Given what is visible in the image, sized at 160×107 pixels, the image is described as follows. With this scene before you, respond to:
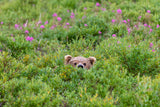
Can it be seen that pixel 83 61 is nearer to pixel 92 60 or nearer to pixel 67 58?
pixel 92 60

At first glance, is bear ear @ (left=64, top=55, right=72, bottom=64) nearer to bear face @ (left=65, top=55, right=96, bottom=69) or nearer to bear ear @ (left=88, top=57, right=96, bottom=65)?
bear face @ (left=65, top=55, right=96, bottom=69)

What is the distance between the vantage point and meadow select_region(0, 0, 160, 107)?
376cm

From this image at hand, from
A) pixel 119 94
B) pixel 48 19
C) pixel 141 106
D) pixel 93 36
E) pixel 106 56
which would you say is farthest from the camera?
pixel 48 19

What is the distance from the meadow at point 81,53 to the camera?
376cm

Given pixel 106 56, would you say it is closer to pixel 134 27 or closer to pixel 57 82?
pixel 57 82

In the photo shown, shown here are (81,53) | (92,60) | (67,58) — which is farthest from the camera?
(81,53)

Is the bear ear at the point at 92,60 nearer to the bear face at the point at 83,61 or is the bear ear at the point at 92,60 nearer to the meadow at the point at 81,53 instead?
the bear face at the point at 83,61

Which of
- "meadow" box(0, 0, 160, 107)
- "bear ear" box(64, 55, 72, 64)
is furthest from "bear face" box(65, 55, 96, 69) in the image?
"meadow" box(0, 0, 160, 107)

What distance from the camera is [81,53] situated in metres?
5.96

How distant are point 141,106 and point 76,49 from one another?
3.12 metres

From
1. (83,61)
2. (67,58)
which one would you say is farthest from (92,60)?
(67,58)

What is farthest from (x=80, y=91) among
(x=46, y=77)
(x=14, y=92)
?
(x=14, y=92)

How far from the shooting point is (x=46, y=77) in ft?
14.8

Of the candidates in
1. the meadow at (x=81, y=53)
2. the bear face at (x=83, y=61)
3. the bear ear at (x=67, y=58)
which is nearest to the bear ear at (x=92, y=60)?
the bear face at (x=83, y=61)
